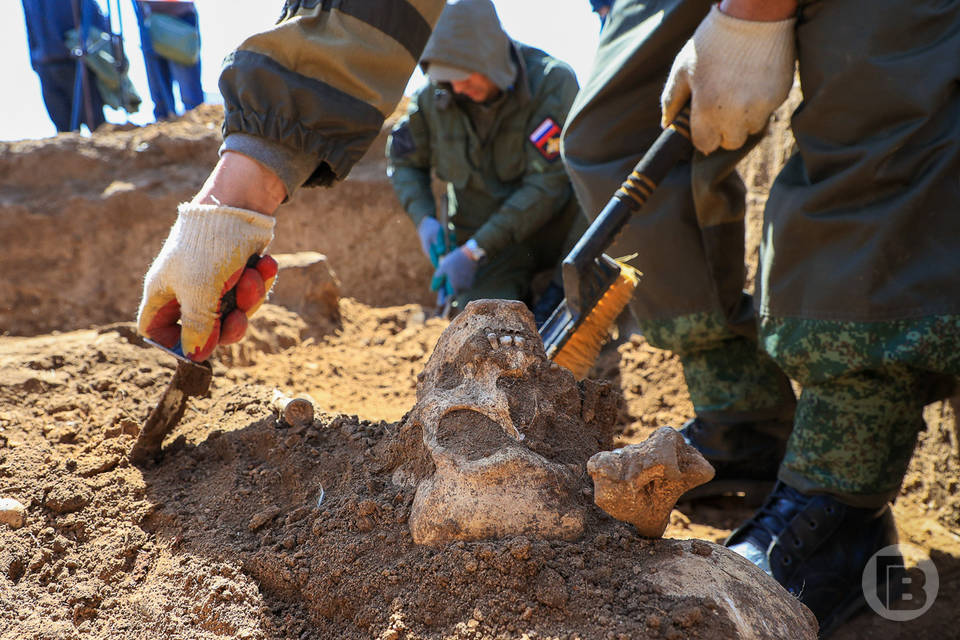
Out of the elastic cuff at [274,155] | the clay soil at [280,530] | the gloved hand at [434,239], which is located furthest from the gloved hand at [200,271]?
the gloved hand at [434,239]

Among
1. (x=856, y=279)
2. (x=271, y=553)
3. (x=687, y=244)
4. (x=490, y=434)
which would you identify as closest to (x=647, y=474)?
(x=490, y=434)

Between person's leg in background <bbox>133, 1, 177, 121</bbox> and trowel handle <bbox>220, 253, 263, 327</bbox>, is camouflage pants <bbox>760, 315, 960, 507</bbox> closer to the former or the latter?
trowel handle <bbox>220, 253, 263, 327</bbox>

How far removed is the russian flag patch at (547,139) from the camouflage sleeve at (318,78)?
2.00 meters

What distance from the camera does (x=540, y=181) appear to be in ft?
12.4

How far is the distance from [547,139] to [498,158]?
1.19 feet

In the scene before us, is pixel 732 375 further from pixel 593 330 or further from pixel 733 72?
pixel 733 72

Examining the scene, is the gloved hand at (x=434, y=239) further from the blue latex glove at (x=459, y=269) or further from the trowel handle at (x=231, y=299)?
the trowel handle at (x=231, y=299)

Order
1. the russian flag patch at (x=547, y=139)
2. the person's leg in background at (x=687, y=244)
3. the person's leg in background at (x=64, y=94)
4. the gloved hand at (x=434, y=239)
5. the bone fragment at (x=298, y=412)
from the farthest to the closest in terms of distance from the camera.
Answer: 1. the person's leg in background at (x=64, y=94)
2. the gloved hand at (x=434, y=239)
3. the russian flag patch at (x=547, y=139)
4. the person's leg in background at (x=687, y=244)
5. the bone fragment at (x=298, y=412)

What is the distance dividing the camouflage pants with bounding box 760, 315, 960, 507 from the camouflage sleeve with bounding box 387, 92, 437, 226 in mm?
2764

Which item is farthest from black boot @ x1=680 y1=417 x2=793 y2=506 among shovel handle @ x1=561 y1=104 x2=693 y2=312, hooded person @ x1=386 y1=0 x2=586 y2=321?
hooded person @ x1=386 y1=0 x2=586 y2=321

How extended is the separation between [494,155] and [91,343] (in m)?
2.40

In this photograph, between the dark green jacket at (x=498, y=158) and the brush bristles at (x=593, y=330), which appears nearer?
the brush bristles at (x=593, y=330)

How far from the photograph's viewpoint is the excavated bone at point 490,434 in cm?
105

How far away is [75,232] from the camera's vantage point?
4.54m
